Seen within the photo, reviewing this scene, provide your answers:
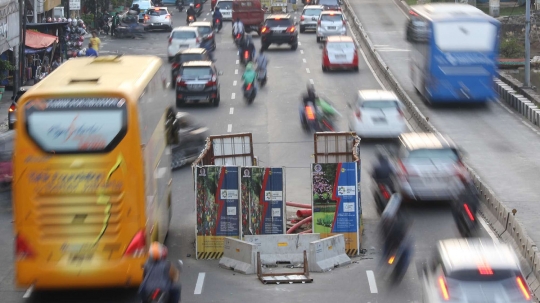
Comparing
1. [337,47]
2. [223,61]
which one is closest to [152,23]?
[223,61]

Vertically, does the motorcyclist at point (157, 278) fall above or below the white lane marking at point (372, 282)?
above

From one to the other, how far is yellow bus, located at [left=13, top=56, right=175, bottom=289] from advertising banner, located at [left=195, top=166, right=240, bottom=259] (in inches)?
137

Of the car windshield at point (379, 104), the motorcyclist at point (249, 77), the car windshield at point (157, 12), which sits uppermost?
the car windshield at point (157, 12)

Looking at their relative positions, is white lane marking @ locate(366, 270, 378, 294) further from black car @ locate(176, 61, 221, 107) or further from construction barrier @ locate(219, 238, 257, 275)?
black car @ locate(176, 61, 221, 107)

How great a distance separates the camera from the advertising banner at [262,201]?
1859cm

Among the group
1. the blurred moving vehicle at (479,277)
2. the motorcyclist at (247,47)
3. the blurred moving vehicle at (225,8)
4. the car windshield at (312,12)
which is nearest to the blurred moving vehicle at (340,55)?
the motorcyclist at (247,47)

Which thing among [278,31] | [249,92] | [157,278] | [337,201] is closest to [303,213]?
[337,201]

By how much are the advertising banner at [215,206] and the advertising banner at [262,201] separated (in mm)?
183

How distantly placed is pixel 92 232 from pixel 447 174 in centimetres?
942

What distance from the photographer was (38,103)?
47.7 feet

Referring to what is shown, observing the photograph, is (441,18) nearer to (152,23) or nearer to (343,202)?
(343,202)

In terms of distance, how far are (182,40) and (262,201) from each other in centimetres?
2966

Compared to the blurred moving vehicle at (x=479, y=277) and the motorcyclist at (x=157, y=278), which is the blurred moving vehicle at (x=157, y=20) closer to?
the motorcyclist at (x=157, y=278)

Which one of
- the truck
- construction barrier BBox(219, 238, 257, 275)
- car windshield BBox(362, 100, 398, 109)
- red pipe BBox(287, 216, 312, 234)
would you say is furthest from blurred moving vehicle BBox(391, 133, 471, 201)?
the truck
